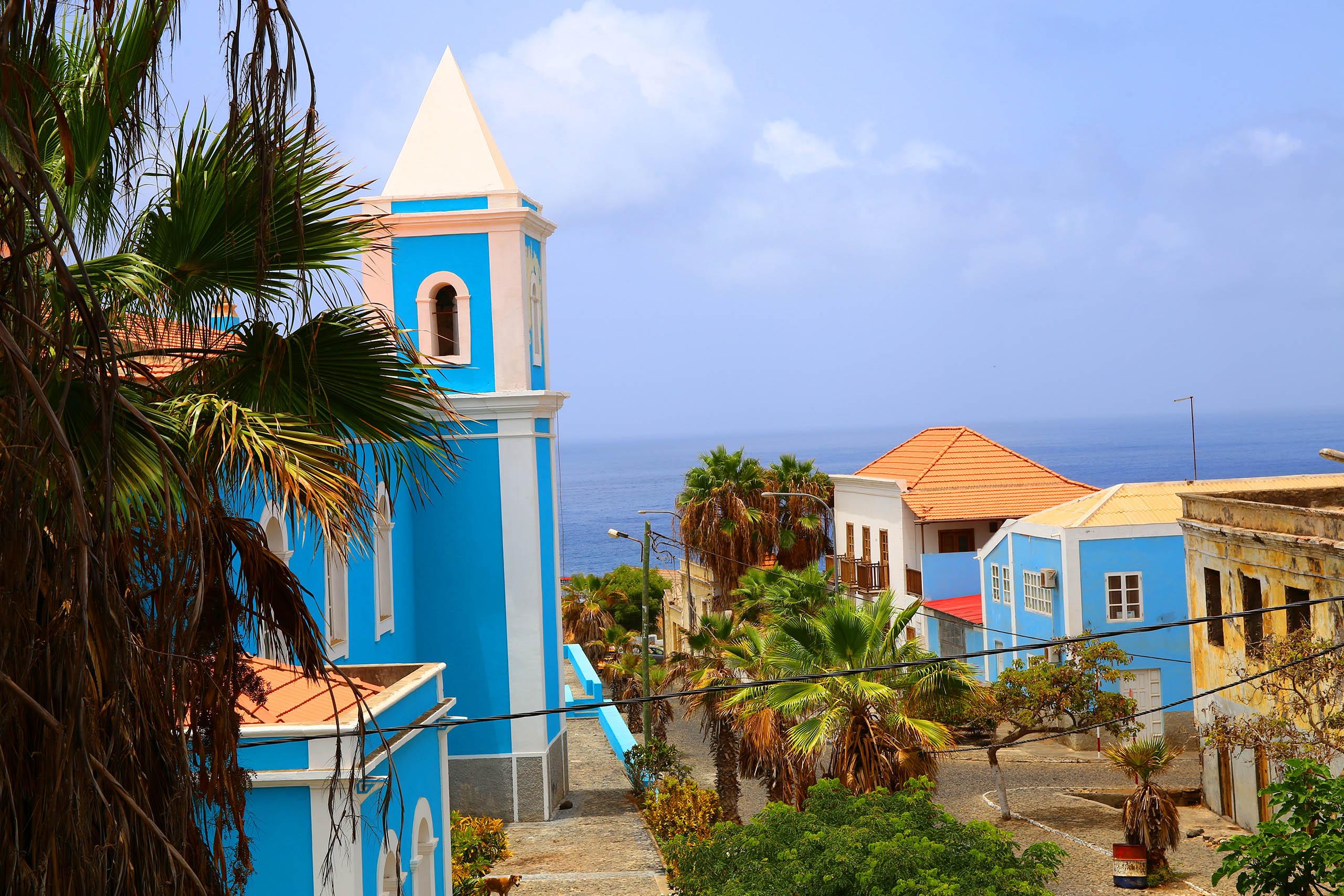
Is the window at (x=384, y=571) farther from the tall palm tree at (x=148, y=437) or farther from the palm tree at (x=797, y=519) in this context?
the palm tree at (x=797, y=519)

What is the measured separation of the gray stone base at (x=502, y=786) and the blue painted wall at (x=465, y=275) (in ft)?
20.5

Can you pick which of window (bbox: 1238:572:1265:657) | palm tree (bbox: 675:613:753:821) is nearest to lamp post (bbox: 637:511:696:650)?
palm tree (bbox: 675:613:753:821)

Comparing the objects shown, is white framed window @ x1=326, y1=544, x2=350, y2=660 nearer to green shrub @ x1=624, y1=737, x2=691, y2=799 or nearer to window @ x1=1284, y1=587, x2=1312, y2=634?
green shrub @ x1=624, y1=737, x2=691, y2=799

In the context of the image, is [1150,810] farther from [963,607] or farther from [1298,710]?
[963,607]

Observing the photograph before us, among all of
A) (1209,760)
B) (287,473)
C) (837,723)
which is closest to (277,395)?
(287,473)

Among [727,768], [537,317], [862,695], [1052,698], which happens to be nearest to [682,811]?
[727,768]

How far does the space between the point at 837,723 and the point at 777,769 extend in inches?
64.0

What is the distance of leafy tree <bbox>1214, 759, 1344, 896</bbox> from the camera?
32.0ft

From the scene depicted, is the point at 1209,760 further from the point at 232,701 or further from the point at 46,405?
the point at 46,405

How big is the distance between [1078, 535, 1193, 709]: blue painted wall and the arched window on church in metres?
15.1

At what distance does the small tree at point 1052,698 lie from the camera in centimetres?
2288

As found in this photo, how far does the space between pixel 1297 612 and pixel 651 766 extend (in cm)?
1081

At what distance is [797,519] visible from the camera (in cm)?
3981

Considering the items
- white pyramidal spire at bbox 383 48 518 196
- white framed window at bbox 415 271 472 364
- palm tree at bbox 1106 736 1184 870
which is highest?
white pyramidal spire at bbox 383 48 518 196
